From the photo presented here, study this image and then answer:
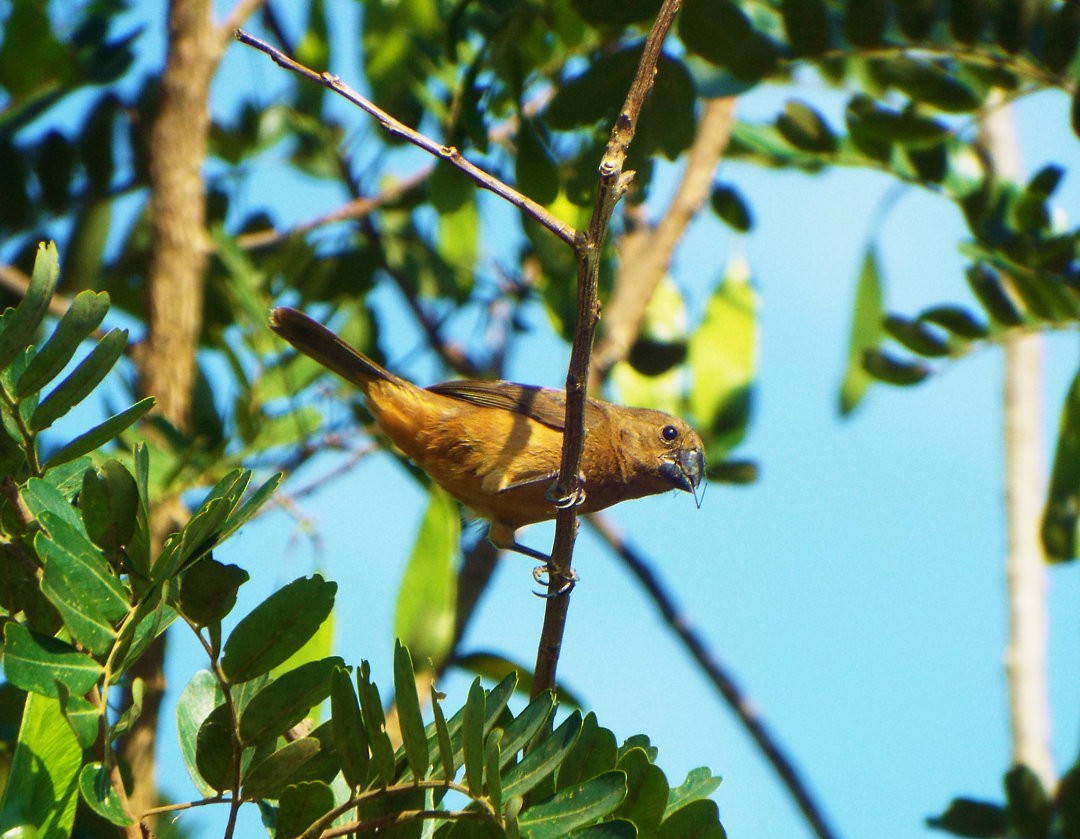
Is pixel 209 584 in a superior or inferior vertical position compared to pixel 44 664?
superior

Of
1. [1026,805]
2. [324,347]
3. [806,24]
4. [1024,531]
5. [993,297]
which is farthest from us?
[1024,531]

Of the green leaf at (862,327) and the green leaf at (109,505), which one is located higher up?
the green leaf at (862,327)

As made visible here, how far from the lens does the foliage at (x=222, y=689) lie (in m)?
1.91

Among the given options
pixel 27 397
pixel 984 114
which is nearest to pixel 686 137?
pixel 984 114

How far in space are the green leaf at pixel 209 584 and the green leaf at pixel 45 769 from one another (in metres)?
0.25

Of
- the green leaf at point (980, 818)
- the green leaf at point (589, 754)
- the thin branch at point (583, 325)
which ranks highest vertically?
the thin branch at point (583, 325)

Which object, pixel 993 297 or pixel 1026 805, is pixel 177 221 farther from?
pixel 1026 805

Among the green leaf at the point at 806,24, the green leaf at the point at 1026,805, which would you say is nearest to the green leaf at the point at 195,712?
the green leaf at the point at 1026,805

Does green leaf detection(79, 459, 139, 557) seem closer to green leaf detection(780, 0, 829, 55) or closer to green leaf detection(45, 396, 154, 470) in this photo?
green leaf detection(45, 396, 154, 470)

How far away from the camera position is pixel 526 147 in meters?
3.76

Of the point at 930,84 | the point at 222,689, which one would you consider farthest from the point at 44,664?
the point at 930,84

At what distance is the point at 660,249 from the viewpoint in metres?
5.57

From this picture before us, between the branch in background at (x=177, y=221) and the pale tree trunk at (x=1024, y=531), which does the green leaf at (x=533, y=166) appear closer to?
the branch in background at (x=177, y=221)

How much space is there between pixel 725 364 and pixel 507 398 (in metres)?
1.03
